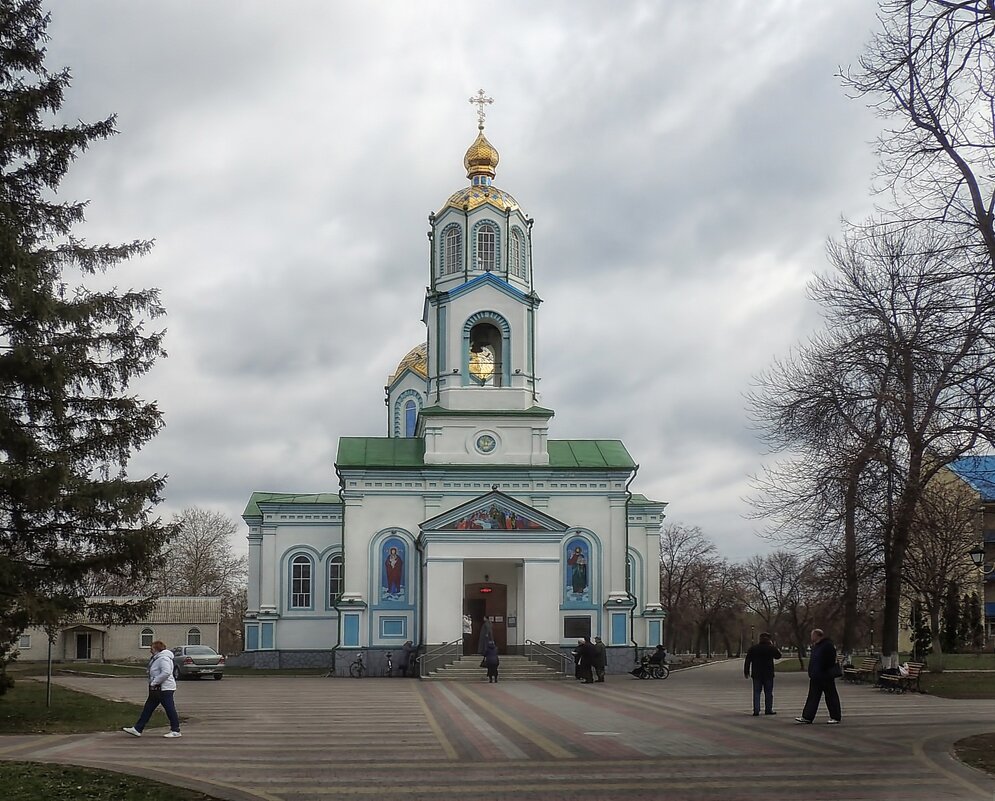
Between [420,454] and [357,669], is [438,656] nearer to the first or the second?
[357,669]

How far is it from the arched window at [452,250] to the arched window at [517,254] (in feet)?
6.36

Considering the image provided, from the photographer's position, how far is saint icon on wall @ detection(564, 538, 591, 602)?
41.4 meters

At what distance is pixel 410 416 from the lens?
5662 centimetres

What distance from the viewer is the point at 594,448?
147 feet

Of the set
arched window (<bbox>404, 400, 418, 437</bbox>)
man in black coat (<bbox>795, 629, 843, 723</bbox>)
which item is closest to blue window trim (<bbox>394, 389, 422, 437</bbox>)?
arched window (<bbox>404, 400, 418, 437</bbox>)

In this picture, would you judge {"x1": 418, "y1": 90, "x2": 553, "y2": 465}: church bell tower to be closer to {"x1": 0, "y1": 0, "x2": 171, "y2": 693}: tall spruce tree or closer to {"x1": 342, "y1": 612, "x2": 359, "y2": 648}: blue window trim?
{"x1": 342, "y1": 612, "x2": 359, "y2": 648}: blue window trim

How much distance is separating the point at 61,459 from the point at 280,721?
587cm

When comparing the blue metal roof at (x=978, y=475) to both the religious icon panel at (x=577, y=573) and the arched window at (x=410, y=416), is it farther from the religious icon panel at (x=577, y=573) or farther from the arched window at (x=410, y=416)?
the arched window at (x=410, y=416)

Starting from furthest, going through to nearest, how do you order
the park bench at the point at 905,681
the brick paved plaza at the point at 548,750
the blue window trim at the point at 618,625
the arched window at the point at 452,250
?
the arched window at the point at 452,250, the blue window trim at the point at 618,625, the park bench at the point at 905,681, the brick paved plaza at the point at 548,750

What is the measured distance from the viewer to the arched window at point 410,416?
5625cm

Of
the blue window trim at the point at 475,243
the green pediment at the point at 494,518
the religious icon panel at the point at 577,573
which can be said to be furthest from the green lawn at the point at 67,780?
the blue window trim at the point at 475,243

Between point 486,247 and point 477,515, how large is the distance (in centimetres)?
1076

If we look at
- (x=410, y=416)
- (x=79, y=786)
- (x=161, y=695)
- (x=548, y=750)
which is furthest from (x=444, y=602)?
(x=79, y=786)

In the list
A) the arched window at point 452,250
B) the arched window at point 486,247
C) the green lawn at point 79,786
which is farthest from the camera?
the arched window at point 452,250
